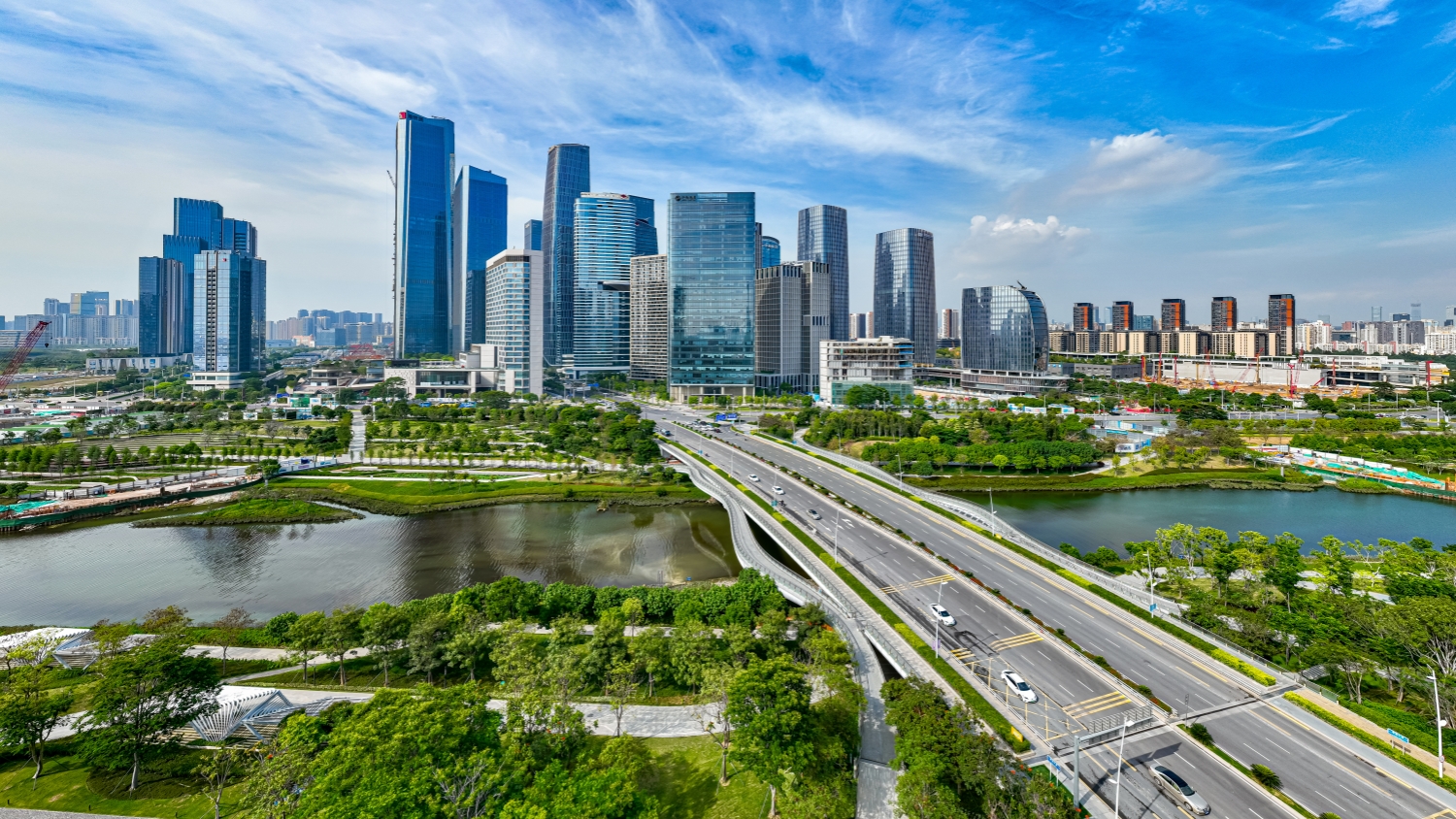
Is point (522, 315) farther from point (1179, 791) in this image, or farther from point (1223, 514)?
point (1179, 791)

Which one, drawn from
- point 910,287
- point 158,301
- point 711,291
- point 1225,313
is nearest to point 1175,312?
point 1225,313

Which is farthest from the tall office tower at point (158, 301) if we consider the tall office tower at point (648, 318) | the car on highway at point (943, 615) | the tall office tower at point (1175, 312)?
the tall office tower at point (1175, 312)

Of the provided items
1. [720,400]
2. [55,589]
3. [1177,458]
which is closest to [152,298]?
[720,400]

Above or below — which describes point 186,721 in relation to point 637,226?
below

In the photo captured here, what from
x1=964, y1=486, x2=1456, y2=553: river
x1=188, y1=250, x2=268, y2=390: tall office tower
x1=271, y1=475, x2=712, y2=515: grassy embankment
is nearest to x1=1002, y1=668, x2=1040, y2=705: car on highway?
x1=964, y1=486, x2=1456, y2=553: river

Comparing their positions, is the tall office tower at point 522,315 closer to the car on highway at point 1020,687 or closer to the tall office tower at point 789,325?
the tall office tower at point 789,325

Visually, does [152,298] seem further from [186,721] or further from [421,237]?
[186,721]
